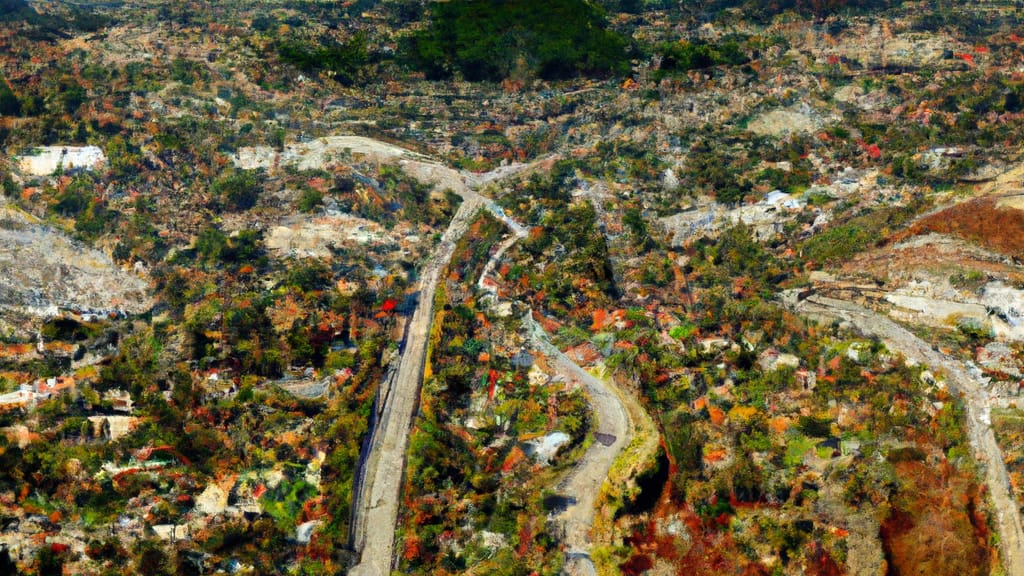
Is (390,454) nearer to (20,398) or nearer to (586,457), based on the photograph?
(586,457)

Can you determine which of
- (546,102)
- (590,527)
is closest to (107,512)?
(590,527)

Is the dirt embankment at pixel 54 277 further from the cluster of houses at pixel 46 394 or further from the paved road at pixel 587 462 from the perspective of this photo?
the paved road at pixel 587 462

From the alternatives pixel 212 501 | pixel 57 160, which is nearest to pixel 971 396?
pixel 212 501

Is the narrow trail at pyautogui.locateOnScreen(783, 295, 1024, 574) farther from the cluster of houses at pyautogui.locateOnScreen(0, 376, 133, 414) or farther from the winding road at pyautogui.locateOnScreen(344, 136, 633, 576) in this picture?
the cluster of houses at pyautogui.locateOnScreen(0, 376, 133, 414)

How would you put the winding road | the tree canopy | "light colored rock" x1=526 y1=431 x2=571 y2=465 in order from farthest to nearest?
the tree canopy
"light colored rock" x1=526 y1=431 x2=571 y2=465
the winding road

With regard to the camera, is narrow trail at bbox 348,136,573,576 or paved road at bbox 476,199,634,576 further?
narrow trail at bbox 348,136,573,576

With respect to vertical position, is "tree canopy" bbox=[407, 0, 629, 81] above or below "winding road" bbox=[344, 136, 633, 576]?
above

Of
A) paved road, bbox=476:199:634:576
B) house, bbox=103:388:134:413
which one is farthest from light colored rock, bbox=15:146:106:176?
paved road, bbox=476:199:634:576

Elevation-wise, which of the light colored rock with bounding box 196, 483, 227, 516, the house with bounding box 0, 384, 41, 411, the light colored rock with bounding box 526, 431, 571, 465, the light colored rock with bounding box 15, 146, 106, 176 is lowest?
the light colored rock with bounding box 196, 483, 227, 516

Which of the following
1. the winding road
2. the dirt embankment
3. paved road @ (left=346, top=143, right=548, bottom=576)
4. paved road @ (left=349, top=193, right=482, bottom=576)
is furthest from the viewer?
the dirt embankment
